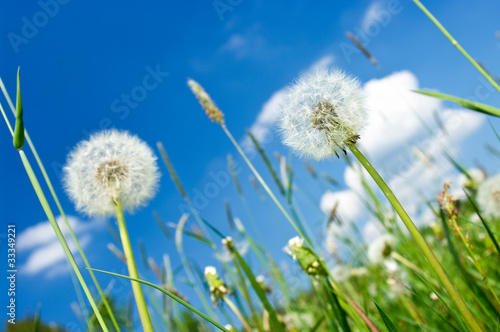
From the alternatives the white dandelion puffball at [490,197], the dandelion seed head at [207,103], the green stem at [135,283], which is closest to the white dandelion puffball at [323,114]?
the green stem at [135,283]

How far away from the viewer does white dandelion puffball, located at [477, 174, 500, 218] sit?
288 cm

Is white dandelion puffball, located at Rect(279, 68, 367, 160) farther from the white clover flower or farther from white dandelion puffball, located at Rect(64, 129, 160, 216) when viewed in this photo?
Result: the white clover flower

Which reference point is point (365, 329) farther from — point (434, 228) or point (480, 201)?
point (434, 228)

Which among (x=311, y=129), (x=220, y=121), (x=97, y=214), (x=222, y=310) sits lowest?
(x=222, y=310)

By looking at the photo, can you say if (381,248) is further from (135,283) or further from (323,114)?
(135,283)

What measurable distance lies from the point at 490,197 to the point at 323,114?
2.39m

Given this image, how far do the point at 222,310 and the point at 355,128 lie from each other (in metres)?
1.77

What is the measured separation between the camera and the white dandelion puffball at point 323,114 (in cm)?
120

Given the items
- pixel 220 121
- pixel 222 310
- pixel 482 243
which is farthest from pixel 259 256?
pixel 482 243

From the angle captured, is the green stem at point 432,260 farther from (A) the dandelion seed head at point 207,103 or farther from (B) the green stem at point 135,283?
(A) the dandelion seed head at point 207,103

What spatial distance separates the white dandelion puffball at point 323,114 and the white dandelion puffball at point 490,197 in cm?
227

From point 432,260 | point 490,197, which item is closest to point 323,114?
point 432,260

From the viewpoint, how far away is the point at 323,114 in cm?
127

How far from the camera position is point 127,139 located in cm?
210
